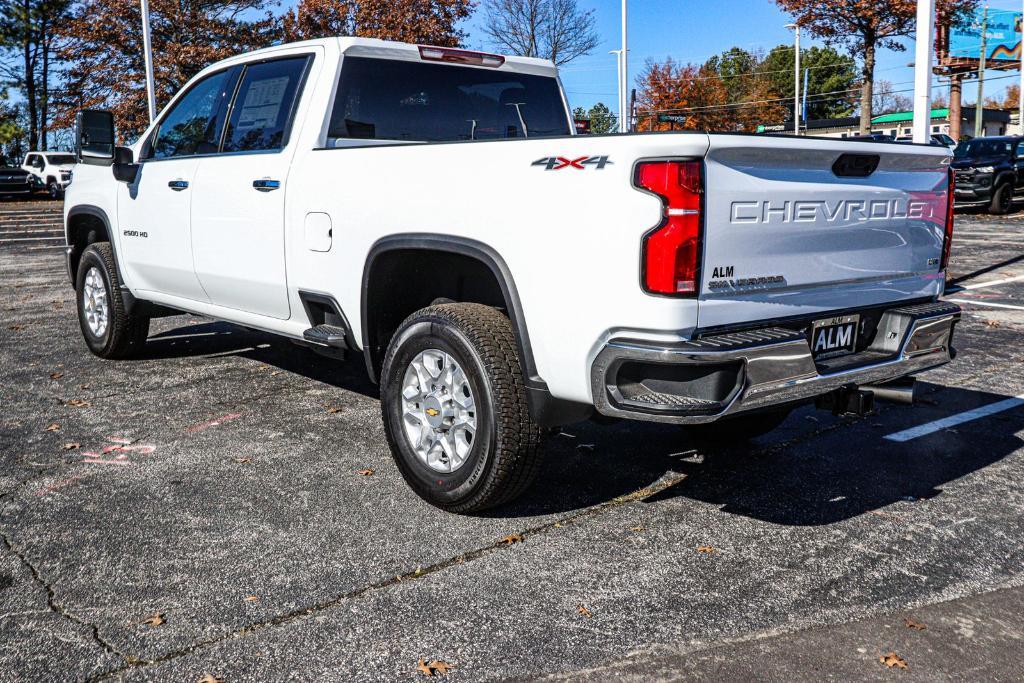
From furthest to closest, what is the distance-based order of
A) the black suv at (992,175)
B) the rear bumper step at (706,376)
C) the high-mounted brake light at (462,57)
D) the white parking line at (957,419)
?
1. the black suv at (992,175)
2. the high-mounted brake light at (462,57)
3. the white parking line at (957,419)
4. the rear bumper step at (706,376)

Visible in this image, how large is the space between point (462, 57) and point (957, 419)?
3.63 m

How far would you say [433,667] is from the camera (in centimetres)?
300

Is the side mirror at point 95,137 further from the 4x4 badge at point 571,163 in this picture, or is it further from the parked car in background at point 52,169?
the parked car in background at point 52,169

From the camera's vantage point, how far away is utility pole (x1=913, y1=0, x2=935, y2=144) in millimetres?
10578

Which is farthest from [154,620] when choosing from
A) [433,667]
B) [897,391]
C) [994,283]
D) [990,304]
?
[994,283]

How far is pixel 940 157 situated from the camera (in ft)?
14.6

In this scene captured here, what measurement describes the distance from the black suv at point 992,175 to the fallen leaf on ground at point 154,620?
71.9 feet

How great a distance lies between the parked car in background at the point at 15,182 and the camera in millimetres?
35062

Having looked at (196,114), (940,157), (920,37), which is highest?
(920,37)

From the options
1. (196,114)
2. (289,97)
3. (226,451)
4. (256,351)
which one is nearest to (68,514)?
(226,451)

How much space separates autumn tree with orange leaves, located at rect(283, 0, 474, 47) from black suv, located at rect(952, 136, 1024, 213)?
70.7 feet

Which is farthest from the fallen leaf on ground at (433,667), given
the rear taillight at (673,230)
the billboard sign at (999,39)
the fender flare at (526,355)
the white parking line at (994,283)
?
the billboard sign at (999,39)

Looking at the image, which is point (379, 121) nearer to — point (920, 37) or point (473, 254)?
point (473, 254)

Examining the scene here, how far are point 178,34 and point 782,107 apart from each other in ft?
198
